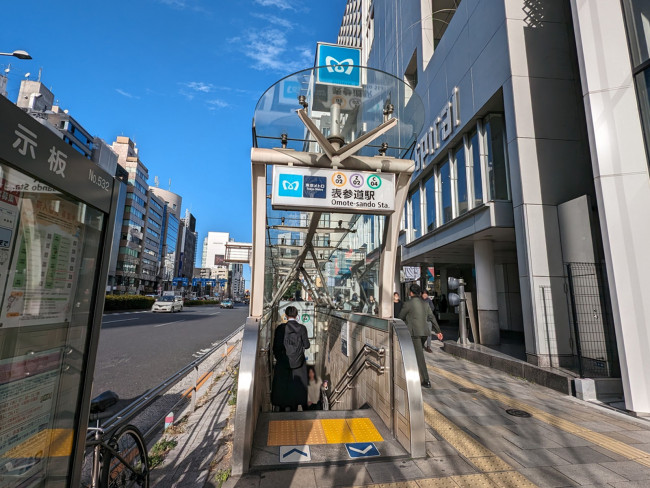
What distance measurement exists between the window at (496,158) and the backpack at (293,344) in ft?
23.8

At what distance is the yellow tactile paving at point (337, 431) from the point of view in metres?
3.51

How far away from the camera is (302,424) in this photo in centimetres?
395

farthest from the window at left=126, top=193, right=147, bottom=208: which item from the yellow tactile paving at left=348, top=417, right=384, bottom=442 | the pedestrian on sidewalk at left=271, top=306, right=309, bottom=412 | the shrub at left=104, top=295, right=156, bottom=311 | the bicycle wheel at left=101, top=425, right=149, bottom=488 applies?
the bicycle wheel at left=101, top=425, right=149, bottom=488

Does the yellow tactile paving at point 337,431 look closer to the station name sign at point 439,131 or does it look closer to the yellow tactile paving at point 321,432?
the yellow tactile paving at point 321,432

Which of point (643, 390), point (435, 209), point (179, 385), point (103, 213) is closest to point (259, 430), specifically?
point (103, 213)

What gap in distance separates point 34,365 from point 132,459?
1432 mm

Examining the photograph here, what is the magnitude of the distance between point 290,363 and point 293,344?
1.03 ft

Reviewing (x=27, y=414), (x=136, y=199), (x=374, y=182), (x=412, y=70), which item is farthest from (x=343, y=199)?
(x=136, y=199)

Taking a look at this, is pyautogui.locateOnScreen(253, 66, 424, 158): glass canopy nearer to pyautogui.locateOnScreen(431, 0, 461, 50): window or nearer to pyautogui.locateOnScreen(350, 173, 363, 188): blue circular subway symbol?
pyautogui.locateOnScreen(350, 173, 363, 188): blue circular subway symbol

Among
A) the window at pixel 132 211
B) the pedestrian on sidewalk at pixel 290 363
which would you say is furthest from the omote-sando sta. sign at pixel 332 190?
the window at pixel 132 211

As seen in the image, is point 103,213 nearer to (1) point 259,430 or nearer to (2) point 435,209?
(1) point 259,430

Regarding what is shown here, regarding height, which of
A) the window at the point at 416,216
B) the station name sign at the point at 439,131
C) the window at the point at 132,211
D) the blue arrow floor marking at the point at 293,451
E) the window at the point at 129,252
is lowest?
the blue arrow floor marking at the point at 293,451

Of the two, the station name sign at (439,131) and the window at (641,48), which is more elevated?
the station name sign at (439,131)

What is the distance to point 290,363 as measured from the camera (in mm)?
5277
